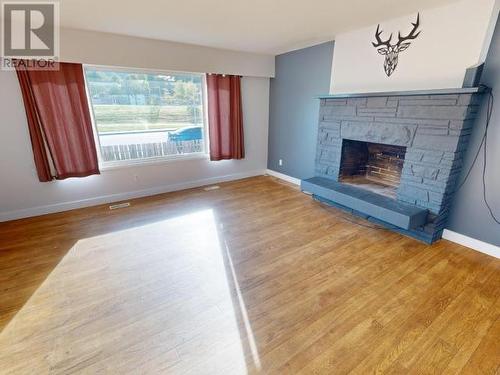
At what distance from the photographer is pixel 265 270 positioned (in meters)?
2.21

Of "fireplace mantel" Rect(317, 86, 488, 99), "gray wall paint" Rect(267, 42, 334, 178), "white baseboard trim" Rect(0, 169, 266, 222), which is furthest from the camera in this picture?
"gray wall paint" Rect(267, 42, 334, 178)

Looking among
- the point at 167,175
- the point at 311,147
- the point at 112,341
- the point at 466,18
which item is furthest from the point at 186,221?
the point at 466,18

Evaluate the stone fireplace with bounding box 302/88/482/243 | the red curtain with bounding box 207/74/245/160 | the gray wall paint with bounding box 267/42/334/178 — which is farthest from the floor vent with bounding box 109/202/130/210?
the gray wall paint with bounding box 267/42/334/178

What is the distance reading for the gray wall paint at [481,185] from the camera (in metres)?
2.24

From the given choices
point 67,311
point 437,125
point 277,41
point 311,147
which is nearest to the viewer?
point 67,311

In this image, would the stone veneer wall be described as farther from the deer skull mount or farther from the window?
the window

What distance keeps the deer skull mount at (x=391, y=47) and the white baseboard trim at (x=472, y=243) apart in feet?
6.41

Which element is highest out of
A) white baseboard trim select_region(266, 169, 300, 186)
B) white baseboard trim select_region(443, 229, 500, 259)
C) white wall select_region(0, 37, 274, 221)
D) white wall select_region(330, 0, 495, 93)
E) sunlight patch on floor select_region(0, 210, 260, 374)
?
white wall select_region(330, 0, 495, 93)

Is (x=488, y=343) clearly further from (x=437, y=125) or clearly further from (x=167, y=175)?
(x=167, y=175)

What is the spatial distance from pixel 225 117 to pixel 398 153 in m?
2.77

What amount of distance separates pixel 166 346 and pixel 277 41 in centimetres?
381

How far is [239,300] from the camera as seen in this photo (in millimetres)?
1871

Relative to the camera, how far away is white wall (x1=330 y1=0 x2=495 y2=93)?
2.20 metres

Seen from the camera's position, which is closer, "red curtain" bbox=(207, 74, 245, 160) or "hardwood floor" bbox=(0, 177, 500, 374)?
"hardwood floor" bbox=(0, 177, 500, 374)
